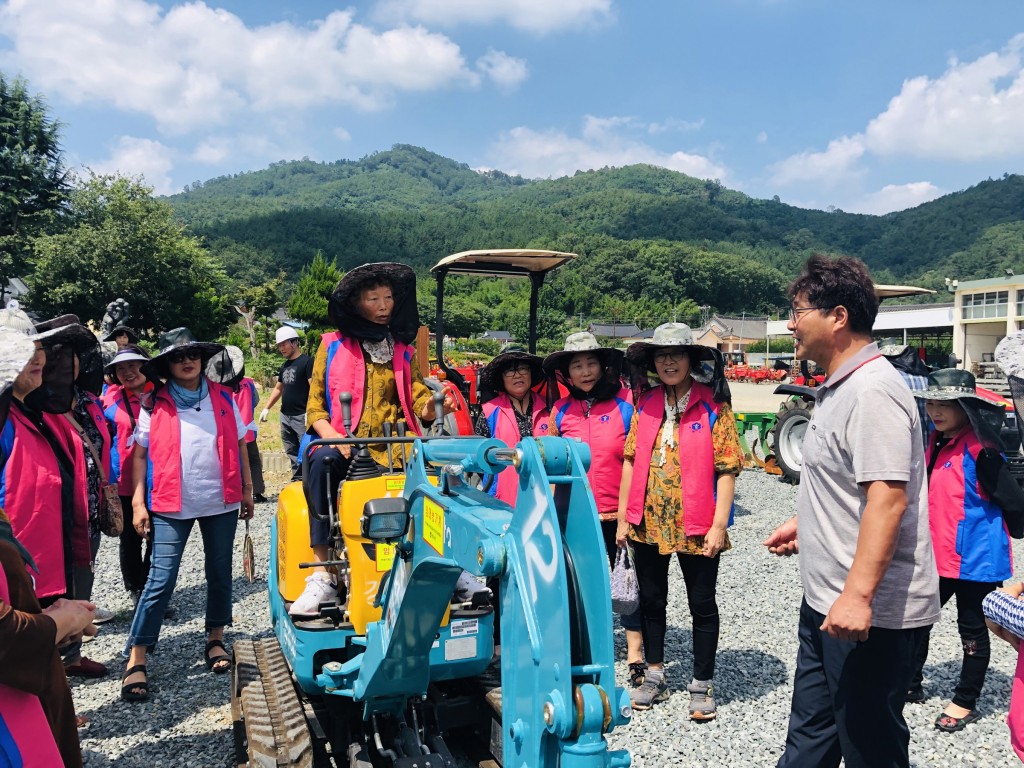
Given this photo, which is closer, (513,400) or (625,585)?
(625,585)

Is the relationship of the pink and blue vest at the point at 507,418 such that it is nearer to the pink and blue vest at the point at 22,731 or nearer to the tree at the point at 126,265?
the pink and blue vest at the point at 22,731

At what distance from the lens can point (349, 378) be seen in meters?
3.90

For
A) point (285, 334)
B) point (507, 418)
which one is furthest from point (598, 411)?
point (285, 334)

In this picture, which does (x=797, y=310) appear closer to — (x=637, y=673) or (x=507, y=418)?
(x=507, y=418)

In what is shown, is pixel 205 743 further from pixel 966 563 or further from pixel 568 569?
pixel 966 563

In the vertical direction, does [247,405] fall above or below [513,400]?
below

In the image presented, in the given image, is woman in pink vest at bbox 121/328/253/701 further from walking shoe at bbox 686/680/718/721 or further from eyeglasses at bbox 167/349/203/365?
walking shoe at bbox 686/680/718/721

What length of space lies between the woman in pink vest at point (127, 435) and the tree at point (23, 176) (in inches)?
1287

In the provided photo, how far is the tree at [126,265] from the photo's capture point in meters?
31.7

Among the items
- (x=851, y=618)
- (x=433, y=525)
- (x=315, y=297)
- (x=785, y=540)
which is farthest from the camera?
(x=315, y=297)

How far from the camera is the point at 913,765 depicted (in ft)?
11.9

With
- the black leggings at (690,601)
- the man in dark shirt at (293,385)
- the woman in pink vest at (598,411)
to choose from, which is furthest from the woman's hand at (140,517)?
the man in dark shirt at (293,385)

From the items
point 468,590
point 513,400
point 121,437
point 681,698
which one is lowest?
point 681,698

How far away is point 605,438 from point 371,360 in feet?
5.31
